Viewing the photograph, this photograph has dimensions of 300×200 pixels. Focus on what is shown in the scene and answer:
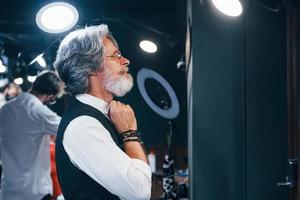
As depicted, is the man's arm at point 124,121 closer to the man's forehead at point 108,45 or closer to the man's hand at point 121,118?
the man's hand at point 121,118

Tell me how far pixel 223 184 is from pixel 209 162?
176 millimetres

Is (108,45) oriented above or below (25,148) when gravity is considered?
above

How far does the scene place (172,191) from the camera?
413 centimetres

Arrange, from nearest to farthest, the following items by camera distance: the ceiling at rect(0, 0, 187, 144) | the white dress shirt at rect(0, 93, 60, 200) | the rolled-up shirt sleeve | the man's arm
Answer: the rolled-up shirt sleeve → the man's arm → the white dress shirt at rect(0, 93, 60, 200) → the ceiling at rect(0, 0, 187, 144)

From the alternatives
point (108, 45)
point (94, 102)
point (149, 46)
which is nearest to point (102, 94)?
point (94, 102)

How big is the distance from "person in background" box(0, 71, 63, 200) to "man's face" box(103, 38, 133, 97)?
206cm

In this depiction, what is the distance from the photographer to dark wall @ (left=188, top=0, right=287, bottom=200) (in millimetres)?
3098

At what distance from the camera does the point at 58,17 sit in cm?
292

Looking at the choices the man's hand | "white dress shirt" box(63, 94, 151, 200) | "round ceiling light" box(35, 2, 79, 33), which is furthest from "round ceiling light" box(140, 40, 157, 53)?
"white dress shirt" box(63, 94, 151, 200)

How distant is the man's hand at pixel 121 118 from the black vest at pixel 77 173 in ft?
0.07

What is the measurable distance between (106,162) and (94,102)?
0.89 feet

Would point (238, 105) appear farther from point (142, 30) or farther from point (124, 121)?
point (142, 30)

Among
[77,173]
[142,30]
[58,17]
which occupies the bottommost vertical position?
[77,173]

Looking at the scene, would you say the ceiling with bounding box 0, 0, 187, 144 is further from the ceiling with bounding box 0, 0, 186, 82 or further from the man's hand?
the man's hand
